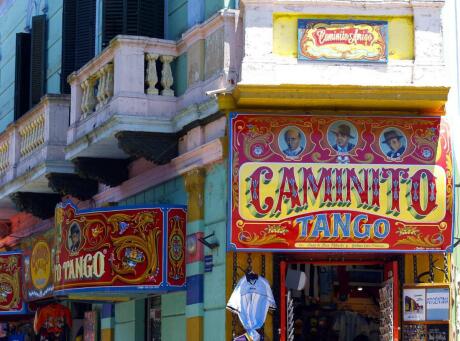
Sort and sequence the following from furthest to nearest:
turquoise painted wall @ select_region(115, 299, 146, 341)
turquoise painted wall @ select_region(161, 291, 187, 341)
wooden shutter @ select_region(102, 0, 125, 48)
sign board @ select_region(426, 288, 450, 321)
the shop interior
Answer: turquoise painted wall @ select_region(115, 299, 146, 341), wooden shutter @ select_region(102, 0, 125, 48), the shop interior, turquoise painted wall @ select_region(161, 291, 187, 341), sign board @ select_region(426, 288, 450, 321)

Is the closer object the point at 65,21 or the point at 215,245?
the point at 215,245

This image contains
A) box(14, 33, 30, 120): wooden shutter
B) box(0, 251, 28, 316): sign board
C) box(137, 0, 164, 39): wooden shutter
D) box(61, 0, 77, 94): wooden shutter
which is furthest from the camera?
box(14, 33, 30, 120): wooden shutter

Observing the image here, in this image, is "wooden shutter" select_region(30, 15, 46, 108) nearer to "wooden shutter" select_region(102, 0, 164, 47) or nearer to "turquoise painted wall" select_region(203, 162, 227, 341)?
"wooden shutter" select_region(102, 0, 164, 47)

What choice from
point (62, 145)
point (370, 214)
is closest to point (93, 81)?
point (62, 145)

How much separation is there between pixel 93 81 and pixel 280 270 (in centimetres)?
406

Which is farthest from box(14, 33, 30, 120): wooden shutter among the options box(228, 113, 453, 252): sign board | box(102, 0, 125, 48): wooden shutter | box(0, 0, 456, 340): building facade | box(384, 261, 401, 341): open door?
box(384, 261, 401, 341): open door

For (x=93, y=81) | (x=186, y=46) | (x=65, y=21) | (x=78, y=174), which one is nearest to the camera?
(x=186, y=46)

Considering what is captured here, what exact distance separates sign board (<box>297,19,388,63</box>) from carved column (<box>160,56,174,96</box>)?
2.13m

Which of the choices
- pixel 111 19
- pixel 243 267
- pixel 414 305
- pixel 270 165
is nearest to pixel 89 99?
pixel 111 19

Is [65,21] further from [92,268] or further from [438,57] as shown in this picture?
[438,57]

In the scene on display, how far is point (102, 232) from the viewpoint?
15.3 metres

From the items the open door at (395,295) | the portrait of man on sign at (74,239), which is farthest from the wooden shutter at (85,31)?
the open door at (395,295)

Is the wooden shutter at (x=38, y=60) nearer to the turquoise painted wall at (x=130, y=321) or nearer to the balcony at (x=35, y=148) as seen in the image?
the balcony at (x=35, y=148)

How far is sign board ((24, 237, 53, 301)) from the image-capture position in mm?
18422
